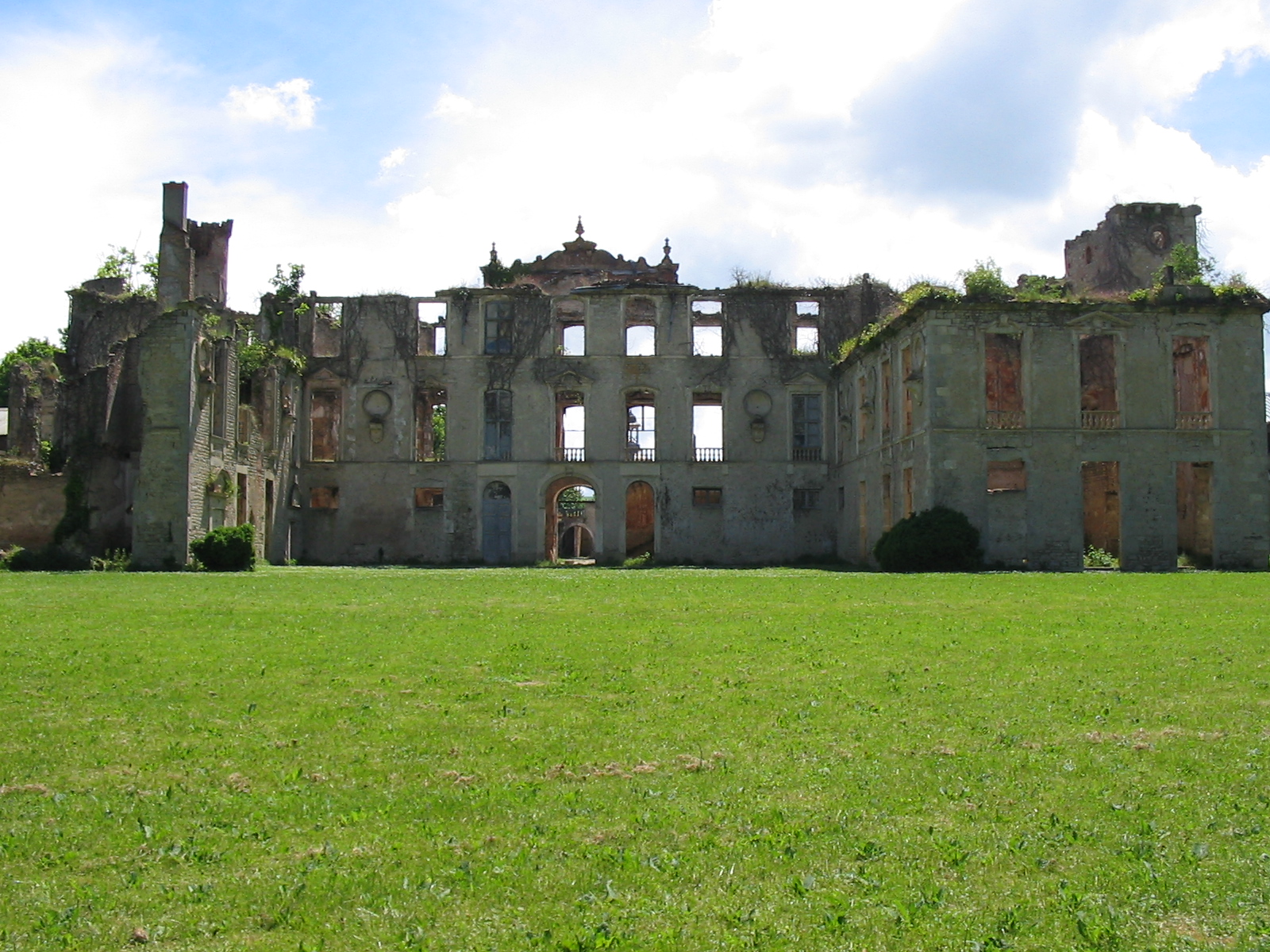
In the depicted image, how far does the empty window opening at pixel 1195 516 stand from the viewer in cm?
3020

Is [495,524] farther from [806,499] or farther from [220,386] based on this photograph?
[220,386]

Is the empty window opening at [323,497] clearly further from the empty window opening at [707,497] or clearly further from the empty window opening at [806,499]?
the empty window opening at [806,499]

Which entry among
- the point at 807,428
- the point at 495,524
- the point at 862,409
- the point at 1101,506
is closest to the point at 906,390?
the point at 862,409

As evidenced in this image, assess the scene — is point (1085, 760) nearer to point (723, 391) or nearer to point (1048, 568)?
point (1048, 568)

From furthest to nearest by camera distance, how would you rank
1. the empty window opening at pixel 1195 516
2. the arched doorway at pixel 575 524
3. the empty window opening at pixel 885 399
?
the arched doorway at pixel 575 524, the empty window opening at pixel 885 399, the empty window opening at pixel 1195 516

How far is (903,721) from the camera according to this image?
27.8 feet

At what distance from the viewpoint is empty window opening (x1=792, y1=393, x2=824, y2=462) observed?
4028cm

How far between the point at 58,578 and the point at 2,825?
2054cm

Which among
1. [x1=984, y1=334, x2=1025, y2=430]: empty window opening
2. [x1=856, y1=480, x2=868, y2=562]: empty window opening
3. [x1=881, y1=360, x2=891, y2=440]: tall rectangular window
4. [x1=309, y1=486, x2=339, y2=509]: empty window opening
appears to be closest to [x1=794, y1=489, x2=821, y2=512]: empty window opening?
[x1=856, y1=480, x2=868, y2=562]: empty window opening

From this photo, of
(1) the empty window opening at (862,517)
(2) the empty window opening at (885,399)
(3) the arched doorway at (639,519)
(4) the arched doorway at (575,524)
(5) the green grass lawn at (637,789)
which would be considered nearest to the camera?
(5) the green grass lawn at (637,789)

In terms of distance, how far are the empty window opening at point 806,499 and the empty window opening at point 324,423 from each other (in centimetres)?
1673

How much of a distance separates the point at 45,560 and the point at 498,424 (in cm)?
1529

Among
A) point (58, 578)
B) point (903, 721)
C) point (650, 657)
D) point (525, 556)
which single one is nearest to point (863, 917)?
point (903, 721)

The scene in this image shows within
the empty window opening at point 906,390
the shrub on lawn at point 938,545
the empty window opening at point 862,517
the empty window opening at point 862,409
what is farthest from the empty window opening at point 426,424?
the shrub on lawn at point 938,545
